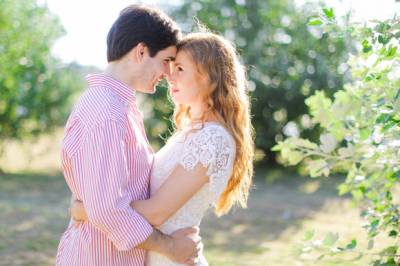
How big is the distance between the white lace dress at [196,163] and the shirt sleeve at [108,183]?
0.23m

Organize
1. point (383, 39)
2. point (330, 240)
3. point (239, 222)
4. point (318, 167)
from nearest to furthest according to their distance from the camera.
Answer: point (383, 39)
point (330, 240)
point (318, 167)
point (239, 222)

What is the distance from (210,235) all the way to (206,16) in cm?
533

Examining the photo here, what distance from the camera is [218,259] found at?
237 inches

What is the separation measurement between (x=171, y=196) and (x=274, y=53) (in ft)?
30.0

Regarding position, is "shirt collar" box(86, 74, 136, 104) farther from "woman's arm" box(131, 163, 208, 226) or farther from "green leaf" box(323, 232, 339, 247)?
"green leaf" box(323, 232, 339, 247)

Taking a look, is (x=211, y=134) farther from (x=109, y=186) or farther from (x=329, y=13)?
(x=329, y=13)

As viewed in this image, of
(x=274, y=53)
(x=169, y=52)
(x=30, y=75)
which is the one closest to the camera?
(x=169, y=52)

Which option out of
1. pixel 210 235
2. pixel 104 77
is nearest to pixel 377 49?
pixel 104 77

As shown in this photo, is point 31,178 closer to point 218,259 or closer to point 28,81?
point 28,81

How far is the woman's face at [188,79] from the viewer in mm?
Answer: 2717

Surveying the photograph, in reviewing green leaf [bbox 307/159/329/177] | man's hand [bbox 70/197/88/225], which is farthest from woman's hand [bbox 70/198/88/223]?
green leaf [bbox 307/159/329/177]

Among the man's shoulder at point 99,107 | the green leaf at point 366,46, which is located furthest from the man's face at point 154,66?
the green leaf at point 366,46

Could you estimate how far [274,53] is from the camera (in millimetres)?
11492

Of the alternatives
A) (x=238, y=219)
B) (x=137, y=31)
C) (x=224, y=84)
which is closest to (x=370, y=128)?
(x=224, y=84)
